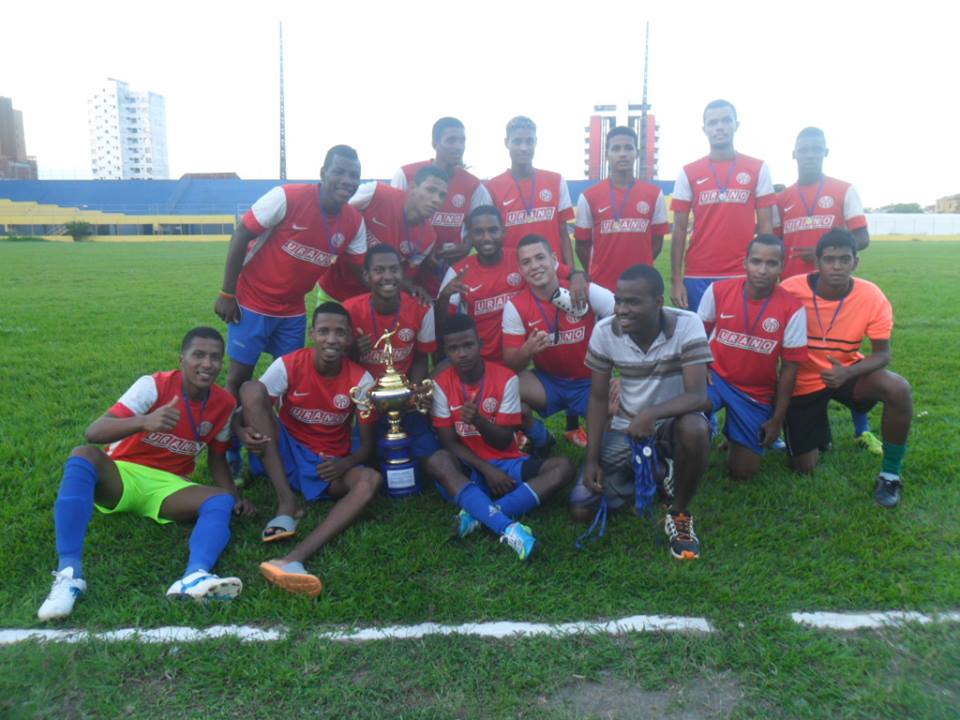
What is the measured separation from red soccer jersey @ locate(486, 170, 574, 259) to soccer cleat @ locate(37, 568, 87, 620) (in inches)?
134

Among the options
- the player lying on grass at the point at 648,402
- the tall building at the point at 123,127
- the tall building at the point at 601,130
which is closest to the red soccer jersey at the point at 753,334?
the player lying on grass at the point at 648,402

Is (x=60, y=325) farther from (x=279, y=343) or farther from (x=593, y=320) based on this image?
(x=593, y=320)

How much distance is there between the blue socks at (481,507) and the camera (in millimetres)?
3445

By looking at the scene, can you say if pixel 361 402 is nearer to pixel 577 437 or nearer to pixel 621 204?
pixel 577 437

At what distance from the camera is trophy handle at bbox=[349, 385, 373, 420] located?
12.9 feet

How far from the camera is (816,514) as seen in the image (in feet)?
12.3

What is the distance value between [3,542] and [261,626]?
1.52 meters

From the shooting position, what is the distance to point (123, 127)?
372 ft

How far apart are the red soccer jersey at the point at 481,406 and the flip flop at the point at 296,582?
4.06 feet

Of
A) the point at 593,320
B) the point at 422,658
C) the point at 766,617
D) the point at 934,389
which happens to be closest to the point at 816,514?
the point at 766,617

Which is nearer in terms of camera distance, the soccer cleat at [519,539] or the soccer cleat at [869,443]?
the soccer cleat at [519,539]

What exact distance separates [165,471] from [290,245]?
5.00 feet

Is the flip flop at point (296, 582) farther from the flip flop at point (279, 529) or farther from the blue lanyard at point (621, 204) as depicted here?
the blue lanyard at point (621, 204)

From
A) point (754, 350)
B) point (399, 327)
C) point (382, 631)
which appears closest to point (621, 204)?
point (754, 350)
